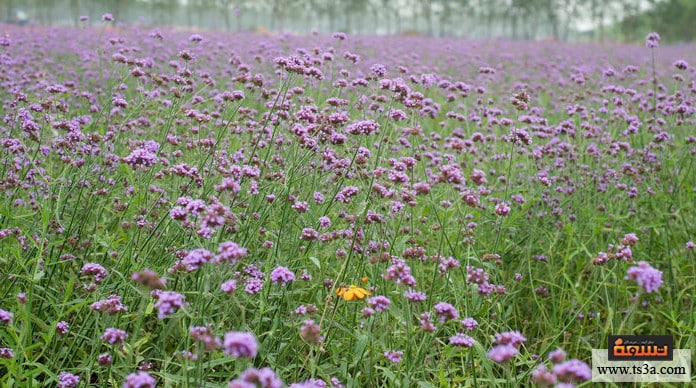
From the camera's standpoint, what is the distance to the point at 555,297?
4.03m

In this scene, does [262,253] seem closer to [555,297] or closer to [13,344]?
[13,344]

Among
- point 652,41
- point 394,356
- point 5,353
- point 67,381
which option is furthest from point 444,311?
point 652,41

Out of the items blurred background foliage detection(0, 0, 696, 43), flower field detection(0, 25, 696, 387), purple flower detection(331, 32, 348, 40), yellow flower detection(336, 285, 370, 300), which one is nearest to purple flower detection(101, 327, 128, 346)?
flower field detection(0, 25, 696, 387)

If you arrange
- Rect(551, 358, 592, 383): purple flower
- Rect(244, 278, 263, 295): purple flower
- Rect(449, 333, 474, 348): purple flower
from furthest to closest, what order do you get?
Rect(244, 278, 263, 295): purple flower
Rect(449, 333, 474, 348): purple flower
Rect(551, 358, 592, 383): purple flower

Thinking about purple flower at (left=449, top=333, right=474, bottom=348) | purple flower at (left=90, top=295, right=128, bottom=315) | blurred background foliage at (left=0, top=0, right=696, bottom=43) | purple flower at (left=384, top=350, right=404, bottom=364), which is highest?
blurred background foliage at (left=0, top=0, right=696, bottom=43)

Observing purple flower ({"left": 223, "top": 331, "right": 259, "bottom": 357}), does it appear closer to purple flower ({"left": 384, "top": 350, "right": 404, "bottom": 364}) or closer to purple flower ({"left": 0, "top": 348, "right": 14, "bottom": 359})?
purple flower ({"left": 384, "top": 350, "right": 404, "bottom": 364})

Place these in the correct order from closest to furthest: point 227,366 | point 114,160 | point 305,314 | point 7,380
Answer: point 7,380, point 305,314, point 227,366, point 114,160

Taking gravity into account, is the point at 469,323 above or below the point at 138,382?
below

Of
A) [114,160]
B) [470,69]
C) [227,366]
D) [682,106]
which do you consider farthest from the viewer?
[470,69]

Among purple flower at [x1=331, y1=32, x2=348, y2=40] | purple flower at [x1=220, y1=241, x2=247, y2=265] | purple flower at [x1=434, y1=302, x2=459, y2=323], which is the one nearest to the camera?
purple flower at [x1=220, y1=241, x2=247, y2=265]

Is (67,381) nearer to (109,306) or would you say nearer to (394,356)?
(109,306)

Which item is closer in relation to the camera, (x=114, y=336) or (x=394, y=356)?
(x=114, y=336)

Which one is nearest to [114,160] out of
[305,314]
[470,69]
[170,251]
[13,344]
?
[170,251]

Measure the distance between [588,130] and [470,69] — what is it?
6288 millimetres
